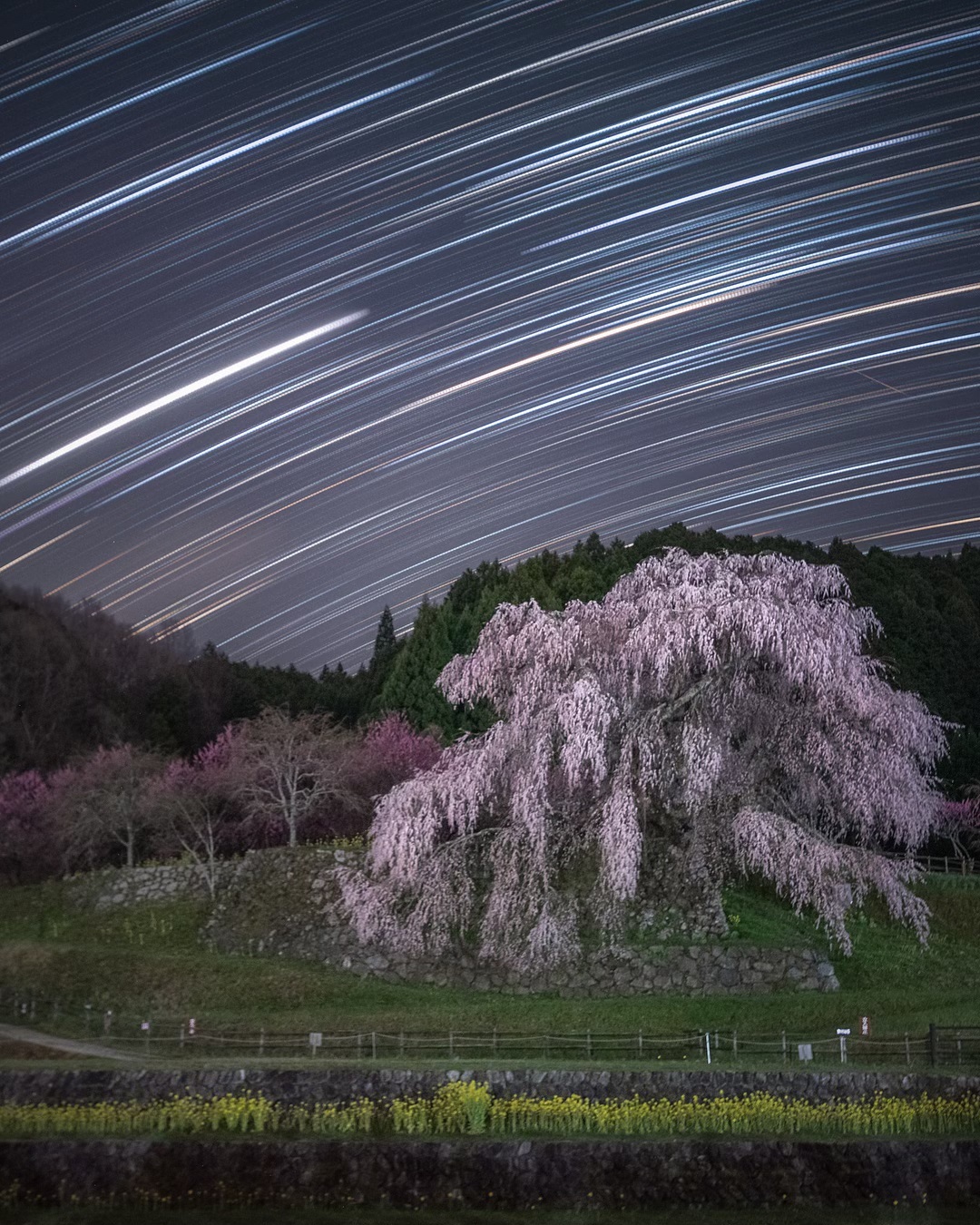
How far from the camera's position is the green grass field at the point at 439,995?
25.2 metres

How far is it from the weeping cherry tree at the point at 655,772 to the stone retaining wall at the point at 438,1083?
8223mm

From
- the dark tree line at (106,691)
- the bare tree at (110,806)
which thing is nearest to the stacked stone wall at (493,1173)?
the bare tree at (110,806)

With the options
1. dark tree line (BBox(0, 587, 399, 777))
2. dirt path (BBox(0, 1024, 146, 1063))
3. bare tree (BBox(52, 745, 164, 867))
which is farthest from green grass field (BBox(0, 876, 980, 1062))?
dark tree line (BBox(0, 587, 399, 777))

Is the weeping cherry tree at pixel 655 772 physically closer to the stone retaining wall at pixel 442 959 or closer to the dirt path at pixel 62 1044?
the stone retaining wall at pixel 442 959

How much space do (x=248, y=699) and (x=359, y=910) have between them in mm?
38549

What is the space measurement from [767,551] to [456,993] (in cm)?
3769

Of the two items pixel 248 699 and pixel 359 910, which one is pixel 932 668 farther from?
pixel 359 910

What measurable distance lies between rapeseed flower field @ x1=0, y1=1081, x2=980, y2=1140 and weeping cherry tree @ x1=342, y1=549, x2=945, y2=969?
9.26 metres

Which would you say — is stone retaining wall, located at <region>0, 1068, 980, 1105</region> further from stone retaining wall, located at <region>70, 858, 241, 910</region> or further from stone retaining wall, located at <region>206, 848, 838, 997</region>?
stone retaining wall, located at <region>70, 858, 241, 910</region>

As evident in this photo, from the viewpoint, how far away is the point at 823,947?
28.1 metres

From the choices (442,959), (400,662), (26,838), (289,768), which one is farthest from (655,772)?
(400,662)

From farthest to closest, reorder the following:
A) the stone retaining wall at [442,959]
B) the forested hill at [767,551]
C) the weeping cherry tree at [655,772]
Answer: the forested hill at [767,551], the weeping cherry tree at [655,772], the stone retaining wall at [442,959]

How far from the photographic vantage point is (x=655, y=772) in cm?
2811

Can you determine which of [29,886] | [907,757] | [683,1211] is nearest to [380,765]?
[29,886]
